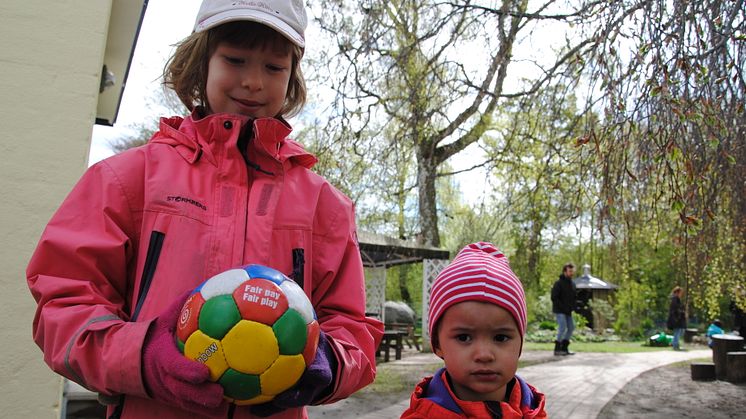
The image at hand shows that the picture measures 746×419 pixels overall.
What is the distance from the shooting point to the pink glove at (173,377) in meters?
1.32

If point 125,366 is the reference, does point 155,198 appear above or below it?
above

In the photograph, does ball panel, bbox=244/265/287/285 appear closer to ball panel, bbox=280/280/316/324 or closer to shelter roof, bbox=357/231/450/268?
ball panel, bbox=280/280/316/324

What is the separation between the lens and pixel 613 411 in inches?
309

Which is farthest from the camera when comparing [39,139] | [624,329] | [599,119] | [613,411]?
[624,329]

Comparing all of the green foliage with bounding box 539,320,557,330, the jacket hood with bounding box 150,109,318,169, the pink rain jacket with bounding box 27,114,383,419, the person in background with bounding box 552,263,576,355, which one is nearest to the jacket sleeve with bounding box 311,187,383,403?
the pink rain jacket with bounding box 27,114,383,419

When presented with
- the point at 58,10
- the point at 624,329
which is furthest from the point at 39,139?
the point at 624,329

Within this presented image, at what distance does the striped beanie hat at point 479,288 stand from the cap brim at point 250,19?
1.07 meters

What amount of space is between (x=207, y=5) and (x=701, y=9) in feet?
14.3

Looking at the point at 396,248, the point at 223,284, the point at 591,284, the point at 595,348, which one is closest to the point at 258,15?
the point at 223,284

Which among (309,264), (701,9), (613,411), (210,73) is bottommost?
(613,411)

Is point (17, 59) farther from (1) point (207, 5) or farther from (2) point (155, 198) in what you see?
(2) point (155, 198)

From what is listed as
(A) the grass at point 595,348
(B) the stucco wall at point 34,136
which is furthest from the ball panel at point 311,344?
(A) the grass at point 595,348

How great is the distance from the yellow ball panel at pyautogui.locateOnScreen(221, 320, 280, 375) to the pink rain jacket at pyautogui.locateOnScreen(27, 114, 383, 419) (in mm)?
201

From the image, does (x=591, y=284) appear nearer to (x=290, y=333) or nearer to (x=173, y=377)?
(x=290, y=333)
